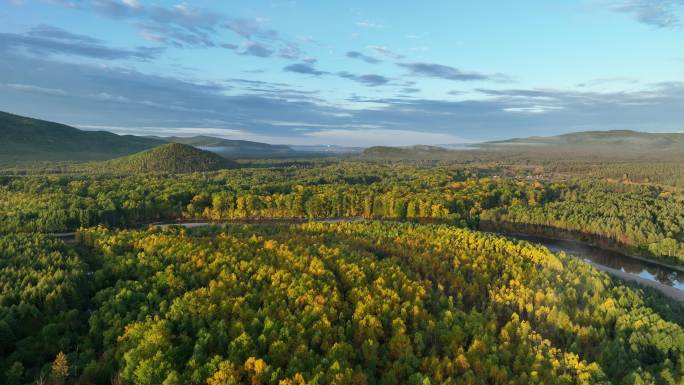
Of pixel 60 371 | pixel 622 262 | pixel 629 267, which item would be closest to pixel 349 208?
pixel 622 262

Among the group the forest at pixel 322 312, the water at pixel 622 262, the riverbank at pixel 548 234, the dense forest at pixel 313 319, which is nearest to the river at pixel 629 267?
the water at pixel 622 262

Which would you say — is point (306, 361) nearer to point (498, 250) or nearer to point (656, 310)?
point (656, 310)

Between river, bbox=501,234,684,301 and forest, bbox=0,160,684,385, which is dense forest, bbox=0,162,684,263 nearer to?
river, bbox=501,234,684,301

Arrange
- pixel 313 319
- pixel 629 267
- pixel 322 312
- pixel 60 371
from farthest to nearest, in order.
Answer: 1. pixel 629 267
2. pixel 322 312
3. pixel 313 319
4. pixel 60 371

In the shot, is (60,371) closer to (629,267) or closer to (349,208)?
(349,208)

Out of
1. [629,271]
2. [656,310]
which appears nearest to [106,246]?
[656,310]

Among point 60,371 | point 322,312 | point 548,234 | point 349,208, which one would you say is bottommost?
point 548,234
